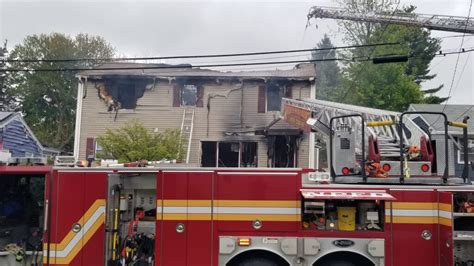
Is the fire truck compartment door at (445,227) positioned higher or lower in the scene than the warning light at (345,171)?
lower

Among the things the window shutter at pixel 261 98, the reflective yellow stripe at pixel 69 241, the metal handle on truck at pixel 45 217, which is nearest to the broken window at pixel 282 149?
the window shutter at pixel 261 98

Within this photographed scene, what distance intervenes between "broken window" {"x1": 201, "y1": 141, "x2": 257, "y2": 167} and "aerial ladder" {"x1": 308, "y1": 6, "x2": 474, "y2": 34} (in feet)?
24.5

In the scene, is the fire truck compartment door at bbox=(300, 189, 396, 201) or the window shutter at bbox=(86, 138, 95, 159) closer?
the fire truck compartment door at bbox=(300, 189, 396, 201)

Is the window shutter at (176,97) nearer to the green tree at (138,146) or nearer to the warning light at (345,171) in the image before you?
the green tree at (138,146)

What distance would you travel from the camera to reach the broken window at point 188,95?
22.1 meters

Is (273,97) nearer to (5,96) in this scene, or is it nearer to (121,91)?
(121,91)

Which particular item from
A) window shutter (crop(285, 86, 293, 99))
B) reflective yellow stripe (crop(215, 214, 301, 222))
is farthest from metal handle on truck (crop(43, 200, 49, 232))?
window shutter (crop(285, 86, 293, 99))

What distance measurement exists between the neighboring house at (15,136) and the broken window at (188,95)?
7.07 meters

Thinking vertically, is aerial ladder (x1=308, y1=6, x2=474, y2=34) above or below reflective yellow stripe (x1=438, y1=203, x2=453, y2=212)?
above

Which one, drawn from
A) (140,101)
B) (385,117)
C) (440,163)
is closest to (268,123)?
(140,101)

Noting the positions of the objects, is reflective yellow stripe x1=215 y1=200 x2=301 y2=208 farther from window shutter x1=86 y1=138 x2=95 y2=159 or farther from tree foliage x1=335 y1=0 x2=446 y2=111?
tree foliage x1=335 y1=0 x2=446 y2=111

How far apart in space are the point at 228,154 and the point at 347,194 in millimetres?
15339

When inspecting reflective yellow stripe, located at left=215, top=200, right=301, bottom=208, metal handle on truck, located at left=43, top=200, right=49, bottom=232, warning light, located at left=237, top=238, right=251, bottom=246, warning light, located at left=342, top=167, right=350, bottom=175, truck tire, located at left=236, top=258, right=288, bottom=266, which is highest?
warning light, located at left=342, top=167, right=350, bottom=175

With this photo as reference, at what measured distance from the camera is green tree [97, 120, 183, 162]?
1692 centimetres
